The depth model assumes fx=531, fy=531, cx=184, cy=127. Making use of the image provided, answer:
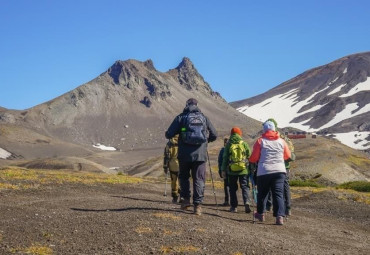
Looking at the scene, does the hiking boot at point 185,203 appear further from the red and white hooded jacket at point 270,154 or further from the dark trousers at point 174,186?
the dark trousers at point 174,186

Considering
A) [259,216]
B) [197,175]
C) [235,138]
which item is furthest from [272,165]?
[235,138]

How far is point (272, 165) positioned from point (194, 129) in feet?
6.43

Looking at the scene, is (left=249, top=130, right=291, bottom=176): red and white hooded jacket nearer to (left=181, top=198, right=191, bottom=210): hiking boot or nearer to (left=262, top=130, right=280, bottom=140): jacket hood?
(left=262, top=130, right=280, bottom=140): jacket hood

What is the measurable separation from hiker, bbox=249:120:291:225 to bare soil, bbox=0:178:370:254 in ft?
2.08

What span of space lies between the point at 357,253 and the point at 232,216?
3.93m

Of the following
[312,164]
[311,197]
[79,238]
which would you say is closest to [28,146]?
[312,164]

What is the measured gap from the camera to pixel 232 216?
1366 centimetres

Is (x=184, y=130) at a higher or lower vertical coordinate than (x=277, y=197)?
higher

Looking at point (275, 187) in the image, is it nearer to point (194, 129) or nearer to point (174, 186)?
point (194, 129)

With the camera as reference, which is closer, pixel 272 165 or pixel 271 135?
pixel 272 165

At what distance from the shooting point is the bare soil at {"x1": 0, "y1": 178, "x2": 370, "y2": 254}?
848 cm

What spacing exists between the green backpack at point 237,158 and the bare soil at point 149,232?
4.21ft

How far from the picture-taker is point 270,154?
12.2 m

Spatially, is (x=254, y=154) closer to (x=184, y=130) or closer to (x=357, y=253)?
(x=184, y=130)
